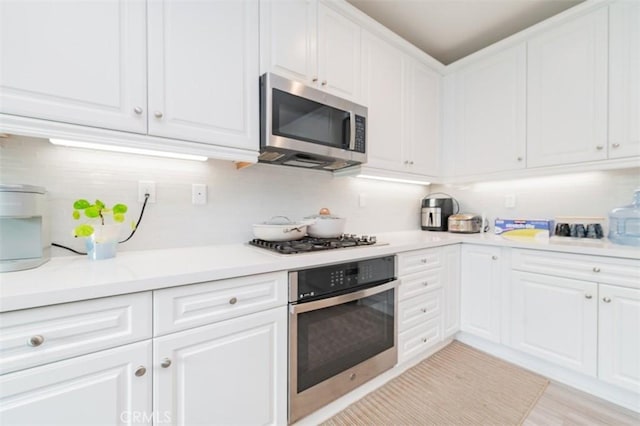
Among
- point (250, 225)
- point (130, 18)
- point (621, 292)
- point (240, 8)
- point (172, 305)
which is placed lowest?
point (621, 292)

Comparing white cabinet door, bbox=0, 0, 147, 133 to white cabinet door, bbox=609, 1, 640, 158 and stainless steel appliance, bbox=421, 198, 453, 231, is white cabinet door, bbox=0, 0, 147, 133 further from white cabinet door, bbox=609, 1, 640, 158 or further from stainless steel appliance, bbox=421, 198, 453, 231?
white cabinet door, bbox=609, 1, 640, 158

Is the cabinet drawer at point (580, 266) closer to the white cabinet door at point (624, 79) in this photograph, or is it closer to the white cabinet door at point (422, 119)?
the white cabinet door at point (624, 79)

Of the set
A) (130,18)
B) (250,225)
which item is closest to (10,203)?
(130,18)

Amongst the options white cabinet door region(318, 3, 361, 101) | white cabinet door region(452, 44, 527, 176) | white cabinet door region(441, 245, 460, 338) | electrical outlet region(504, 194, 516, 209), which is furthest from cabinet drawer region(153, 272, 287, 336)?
electrical outlet region(504, 194, 516, 209)

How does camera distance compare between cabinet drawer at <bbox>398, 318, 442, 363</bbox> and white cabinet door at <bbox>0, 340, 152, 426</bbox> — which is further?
cabinet drawer at <bbox>398, 318, 442, 363</bbox>

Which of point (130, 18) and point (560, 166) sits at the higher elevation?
point (130, 18)

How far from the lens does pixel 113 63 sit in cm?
104

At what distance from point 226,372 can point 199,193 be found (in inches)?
35.6

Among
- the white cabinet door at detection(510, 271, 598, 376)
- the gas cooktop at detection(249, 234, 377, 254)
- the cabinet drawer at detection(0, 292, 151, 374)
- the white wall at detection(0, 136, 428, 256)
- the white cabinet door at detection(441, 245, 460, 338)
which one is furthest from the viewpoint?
the white cabinet door at detection(441, 245, 460, 338)

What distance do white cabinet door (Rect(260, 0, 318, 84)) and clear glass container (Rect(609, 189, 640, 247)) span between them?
2.07 meters

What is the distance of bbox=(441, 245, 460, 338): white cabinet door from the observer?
200 centimetres

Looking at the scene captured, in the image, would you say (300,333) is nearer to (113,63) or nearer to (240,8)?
(113,63)

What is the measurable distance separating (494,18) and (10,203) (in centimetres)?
299

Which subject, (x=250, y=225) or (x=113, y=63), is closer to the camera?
(x=113, y=63)
